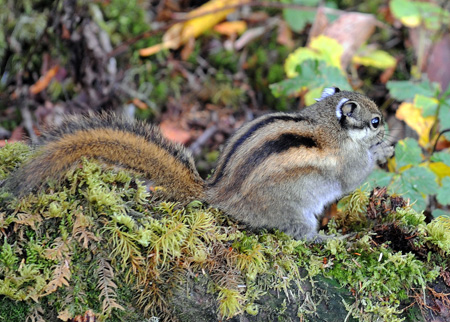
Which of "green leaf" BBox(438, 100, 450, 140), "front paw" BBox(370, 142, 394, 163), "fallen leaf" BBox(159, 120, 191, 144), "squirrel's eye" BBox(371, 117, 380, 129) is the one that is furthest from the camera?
"fallen leaf" BBox(159, 120, 191, 144)

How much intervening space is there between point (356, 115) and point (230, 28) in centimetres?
321

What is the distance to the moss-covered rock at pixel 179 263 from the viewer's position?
6.48 ft

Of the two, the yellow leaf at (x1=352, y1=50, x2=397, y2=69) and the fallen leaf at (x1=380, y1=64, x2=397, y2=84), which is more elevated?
the yellow leaf at (x1=352, y1=50, x2=397, y2=69)

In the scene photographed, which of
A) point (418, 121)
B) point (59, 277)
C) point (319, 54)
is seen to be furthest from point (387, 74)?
point (59, 277)

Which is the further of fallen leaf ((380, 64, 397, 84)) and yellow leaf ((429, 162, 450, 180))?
fallen leaf ((380, 64, 397, 84))

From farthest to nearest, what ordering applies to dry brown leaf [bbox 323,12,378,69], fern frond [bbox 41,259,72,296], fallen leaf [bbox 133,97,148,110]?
dry brown leaf [bbox 323,12,378,69], fallen leaf [bbox 133,97,148,110], fern frond [bbox 41,259,72,296]

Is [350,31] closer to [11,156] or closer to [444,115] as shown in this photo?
[444,115]

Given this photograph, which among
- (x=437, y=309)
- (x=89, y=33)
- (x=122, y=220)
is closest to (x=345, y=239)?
(x=437, y=309)

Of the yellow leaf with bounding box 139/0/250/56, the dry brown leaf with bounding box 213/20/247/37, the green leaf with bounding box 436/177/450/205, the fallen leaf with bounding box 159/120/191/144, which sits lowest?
the fallen leaf with bounding box 159/120/191/144

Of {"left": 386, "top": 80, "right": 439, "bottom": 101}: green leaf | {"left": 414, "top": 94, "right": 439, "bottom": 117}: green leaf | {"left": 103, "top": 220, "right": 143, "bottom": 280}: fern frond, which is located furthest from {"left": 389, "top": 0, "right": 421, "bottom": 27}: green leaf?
{"left": 103, "top": 220, "right": 143, "bottom": 280}: fern frond

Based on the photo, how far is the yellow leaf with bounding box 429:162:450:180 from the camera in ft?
11.6

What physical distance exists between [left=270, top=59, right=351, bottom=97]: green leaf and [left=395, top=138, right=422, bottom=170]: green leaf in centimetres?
77

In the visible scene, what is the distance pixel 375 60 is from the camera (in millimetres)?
5332

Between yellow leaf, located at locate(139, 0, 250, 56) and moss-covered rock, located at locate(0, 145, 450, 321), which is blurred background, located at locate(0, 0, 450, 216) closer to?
yellow leaf, located at locate(139, 0, 250, 56)
